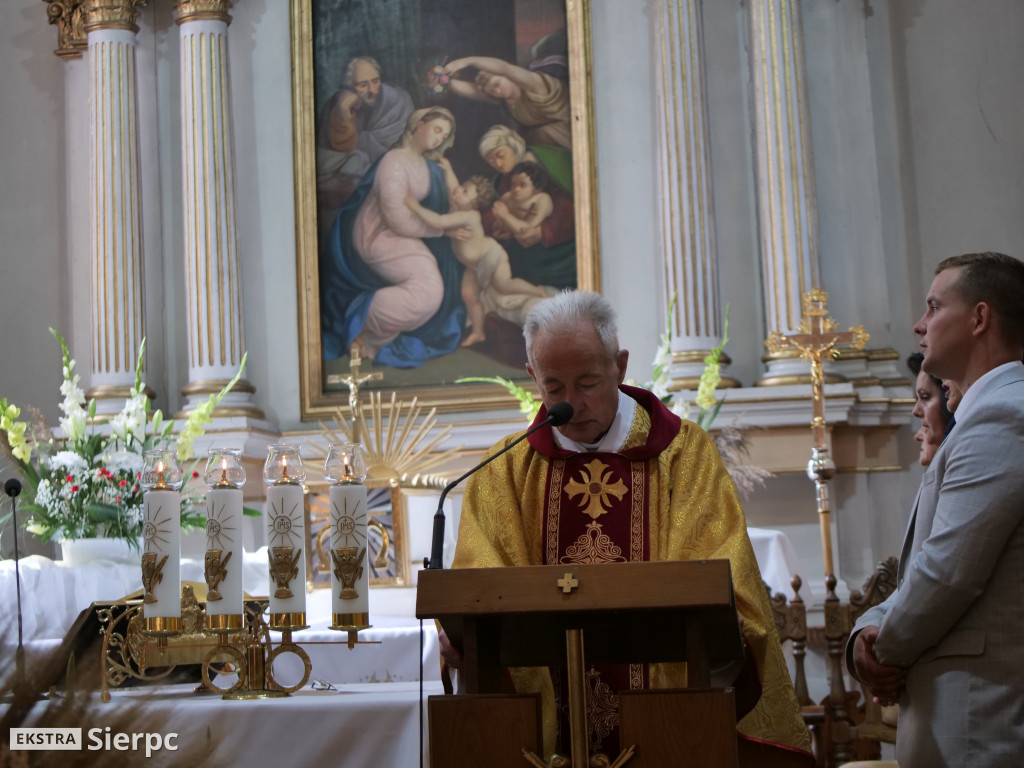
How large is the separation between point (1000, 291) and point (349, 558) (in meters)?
1.57

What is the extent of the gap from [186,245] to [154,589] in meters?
4.62

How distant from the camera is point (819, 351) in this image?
6363mm

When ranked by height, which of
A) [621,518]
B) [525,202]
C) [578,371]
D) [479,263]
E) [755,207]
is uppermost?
[525,202]

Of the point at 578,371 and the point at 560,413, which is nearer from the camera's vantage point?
the point at 560,413

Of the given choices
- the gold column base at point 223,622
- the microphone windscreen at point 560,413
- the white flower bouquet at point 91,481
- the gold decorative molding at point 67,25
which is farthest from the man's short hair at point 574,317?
the gold decorative molding at point 67,25

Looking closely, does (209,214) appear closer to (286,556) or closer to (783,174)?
(783,174)

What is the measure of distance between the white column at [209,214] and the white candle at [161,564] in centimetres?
411

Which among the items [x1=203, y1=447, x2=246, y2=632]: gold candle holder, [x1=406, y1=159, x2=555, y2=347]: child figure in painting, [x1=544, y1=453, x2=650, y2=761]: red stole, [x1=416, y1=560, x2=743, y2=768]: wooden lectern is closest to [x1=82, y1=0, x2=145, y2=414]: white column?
[x1=406, y1=159, x2=555, y2=347]: child figure in painting

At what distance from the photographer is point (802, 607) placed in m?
5.48

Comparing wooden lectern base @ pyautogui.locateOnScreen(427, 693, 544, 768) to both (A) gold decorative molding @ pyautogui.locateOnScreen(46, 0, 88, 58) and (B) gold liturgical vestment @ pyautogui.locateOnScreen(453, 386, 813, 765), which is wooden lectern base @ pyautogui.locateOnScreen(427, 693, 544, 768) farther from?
(A) gold decorative molding @ pyautogui.locateOnScreen(46, 0, 88, 58)

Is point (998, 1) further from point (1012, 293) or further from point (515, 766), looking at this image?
point (515, 766)

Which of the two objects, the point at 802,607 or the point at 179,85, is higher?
the point at 179,85

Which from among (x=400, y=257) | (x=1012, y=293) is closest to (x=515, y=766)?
(x=1012, y=293)

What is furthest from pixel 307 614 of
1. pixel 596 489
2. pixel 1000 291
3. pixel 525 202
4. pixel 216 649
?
pixel 525 202
